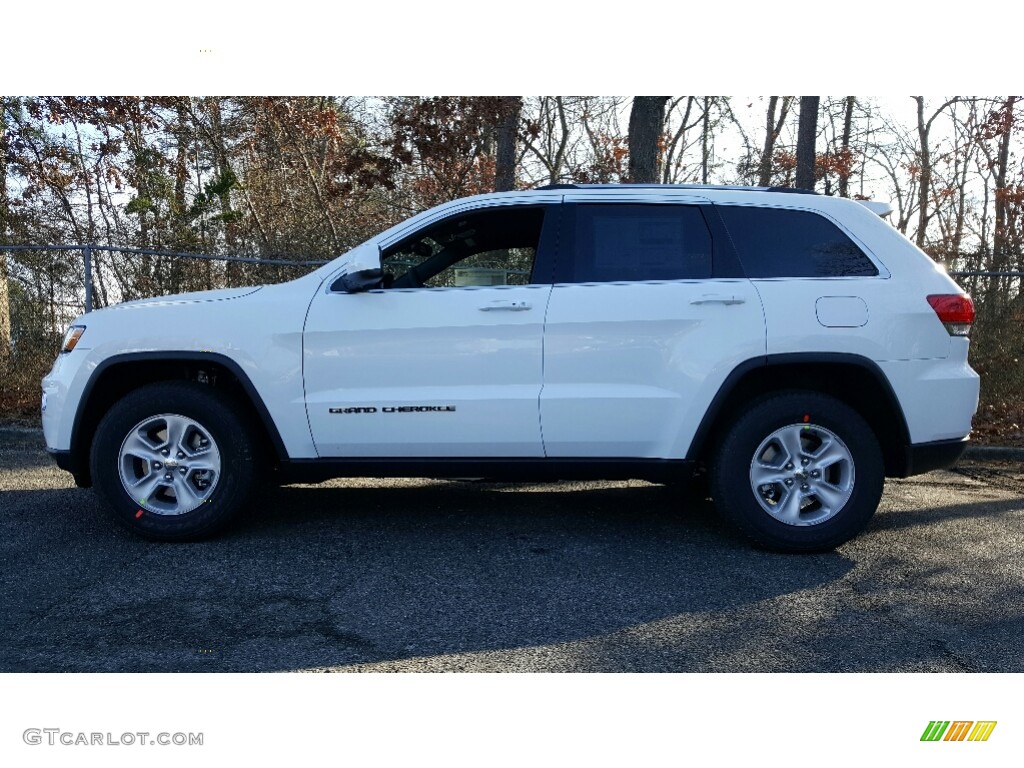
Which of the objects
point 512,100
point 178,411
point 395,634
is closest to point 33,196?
point 512,100

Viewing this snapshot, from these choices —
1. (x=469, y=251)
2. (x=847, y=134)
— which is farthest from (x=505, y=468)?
(x=847, y=134)

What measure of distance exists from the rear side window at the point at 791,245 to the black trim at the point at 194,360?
2.75 m

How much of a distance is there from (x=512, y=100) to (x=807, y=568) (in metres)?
10.2

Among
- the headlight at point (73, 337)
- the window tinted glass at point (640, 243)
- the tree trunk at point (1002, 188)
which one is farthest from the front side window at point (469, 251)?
the tree trunk at point (1002, 188)

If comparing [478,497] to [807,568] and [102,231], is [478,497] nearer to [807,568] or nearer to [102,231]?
[807,568]

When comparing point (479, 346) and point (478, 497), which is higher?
point (479, 346)

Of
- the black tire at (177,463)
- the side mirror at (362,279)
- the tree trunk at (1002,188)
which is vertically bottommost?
the black tire at (177,463)

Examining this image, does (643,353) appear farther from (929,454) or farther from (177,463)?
(177,463)

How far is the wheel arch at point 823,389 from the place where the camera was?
478 cm

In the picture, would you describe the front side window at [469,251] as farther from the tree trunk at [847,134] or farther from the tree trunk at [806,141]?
the tree trunk at [847,134]

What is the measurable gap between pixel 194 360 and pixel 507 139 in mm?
10599

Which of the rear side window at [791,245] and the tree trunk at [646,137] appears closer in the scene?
the rear side window at [791,245]

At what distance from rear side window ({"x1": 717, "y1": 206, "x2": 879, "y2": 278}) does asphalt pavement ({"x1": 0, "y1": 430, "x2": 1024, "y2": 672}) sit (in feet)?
4.97

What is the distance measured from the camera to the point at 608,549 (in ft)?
16.3
